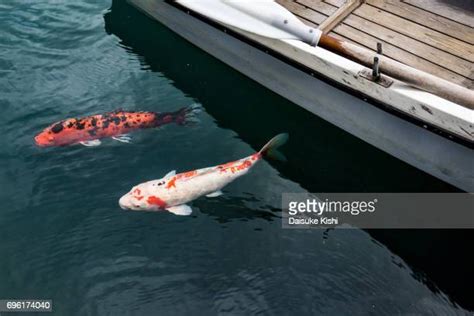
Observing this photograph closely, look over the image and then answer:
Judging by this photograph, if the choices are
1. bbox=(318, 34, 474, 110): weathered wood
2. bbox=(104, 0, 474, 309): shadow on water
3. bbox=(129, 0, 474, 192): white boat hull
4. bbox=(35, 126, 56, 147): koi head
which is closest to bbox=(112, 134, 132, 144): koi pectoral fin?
bbox=(35, 126, 56, 147): koi head

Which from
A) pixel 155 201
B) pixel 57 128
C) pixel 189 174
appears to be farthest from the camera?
pixel 57 128

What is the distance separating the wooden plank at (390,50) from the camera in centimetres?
740

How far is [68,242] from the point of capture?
24.5 feet

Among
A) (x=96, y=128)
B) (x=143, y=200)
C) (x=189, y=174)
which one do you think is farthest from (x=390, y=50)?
(x=96, y=128)

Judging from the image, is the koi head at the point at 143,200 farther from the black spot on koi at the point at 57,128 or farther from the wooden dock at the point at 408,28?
the wooden dock at the point at 408,28

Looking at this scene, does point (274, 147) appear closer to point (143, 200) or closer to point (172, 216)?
point (172, 216)

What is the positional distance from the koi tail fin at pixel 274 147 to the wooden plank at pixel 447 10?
3.51 m

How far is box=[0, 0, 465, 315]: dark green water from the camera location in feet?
22.4

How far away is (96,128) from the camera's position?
29.2 feet

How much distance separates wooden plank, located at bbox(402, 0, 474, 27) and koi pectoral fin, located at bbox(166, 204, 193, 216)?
5666mm

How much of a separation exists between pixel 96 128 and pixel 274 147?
137 inches

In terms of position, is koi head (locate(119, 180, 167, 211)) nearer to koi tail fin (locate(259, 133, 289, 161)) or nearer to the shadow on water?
koi tail fin (locate(259, 133, 289, 161))

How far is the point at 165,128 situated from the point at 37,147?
8.16 feet

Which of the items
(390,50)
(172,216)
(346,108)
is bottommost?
(172,216)
